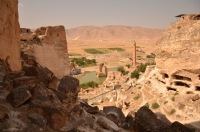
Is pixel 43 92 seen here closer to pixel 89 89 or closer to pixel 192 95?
pixel 192 95

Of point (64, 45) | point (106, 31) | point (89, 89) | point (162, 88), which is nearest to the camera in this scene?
point (64, 45)

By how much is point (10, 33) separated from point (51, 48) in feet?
11.6

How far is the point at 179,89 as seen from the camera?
14.3 metres

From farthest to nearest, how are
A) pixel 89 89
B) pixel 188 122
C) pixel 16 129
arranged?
pixel 89 89 < pixel 188 122 < pixel 16 129

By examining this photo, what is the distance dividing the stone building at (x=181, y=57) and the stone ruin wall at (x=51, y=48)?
342 inches

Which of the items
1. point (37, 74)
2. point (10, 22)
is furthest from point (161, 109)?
point (10, 22)

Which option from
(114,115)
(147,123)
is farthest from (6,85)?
(114,115)

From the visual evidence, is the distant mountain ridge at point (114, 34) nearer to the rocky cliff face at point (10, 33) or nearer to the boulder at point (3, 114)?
the rocky cliff face at point (10, 33)

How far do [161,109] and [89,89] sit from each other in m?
11.8

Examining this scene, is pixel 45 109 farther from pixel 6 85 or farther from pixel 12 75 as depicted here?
pixel 12 75

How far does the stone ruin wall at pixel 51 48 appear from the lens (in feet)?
26.7

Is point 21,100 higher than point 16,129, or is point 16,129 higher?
point 21,100

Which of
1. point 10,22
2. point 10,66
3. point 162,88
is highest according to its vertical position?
point 10,22

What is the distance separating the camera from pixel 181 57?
551 inches
